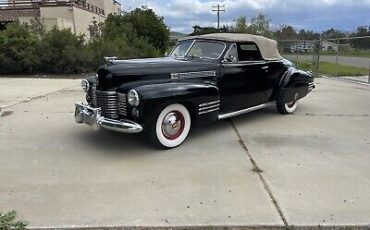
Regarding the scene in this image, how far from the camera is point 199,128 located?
671cm

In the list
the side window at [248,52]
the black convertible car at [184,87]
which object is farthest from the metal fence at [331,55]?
the black convertible car at [184,87]

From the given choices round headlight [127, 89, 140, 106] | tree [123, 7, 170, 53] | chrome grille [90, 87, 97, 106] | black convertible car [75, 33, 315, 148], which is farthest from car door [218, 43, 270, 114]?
tree [123, 7, 170, 53]

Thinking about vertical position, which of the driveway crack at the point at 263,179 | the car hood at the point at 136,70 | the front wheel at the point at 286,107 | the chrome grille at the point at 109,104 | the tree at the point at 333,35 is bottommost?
the driveway crack at the point at 263,179

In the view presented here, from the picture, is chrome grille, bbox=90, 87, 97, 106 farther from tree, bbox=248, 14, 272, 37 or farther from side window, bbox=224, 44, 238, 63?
tree, bbox=248, 14, 272, 37

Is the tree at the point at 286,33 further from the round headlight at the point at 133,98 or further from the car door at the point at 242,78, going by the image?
the round headlight at the point at 133,98

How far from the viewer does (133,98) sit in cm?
509

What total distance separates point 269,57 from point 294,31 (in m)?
20.4

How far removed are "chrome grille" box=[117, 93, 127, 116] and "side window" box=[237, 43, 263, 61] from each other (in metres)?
2.40

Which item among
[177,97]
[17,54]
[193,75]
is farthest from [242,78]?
[17,54]

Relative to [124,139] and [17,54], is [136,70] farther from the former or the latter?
[17,54]

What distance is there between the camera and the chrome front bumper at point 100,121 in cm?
509

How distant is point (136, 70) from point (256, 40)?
2.68 m

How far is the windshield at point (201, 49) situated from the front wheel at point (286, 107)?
1.91 m

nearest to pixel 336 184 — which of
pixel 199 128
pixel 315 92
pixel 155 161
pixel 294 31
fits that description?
pixel 155 161
